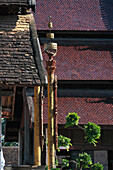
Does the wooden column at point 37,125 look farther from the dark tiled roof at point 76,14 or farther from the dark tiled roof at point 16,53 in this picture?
the dark tiled roof at point 76,14

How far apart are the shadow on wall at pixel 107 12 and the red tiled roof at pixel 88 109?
522cm

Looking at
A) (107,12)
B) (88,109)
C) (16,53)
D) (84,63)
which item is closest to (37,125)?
(16,53)

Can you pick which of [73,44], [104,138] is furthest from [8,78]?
[73,44]

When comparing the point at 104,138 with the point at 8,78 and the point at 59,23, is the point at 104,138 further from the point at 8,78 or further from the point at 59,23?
the point at 8,78

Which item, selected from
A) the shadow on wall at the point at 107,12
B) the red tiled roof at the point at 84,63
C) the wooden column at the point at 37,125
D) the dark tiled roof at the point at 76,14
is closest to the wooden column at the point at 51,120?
the wooden column at the point at 37,125

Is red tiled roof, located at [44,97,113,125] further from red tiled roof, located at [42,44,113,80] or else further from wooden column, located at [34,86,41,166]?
wooden column, located at [34,86,41,166]

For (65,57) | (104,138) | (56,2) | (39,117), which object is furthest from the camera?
(56,2)

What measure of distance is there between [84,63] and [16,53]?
14141 millimetres

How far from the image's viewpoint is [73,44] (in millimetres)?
28516

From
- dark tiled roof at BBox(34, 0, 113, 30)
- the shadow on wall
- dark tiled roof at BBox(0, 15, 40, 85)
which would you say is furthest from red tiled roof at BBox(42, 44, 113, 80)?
dark tiled roof at BBox(0, 15, 40, 85)

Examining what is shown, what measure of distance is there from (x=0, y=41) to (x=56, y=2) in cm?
1735

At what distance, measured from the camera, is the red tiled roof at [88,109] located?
24.4 m

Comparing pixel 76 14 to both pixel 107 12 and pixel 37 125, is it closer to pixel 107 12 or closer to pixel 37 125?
pixel 107 12

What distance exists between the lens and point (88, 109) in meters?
25.2
